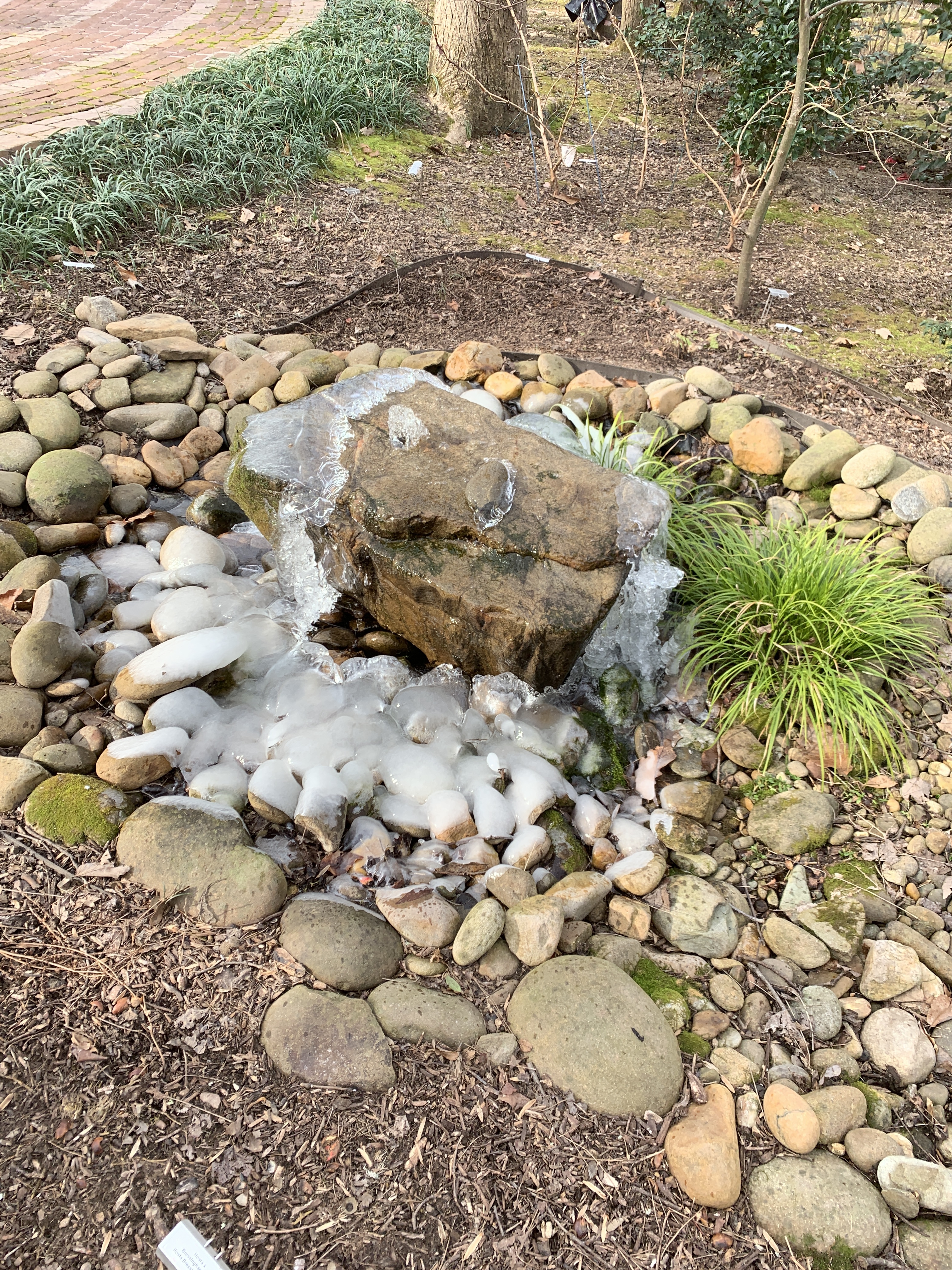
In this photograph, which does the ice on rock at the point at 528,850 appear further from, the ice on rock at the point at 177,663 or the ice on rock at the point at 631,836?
the ice on rock at the point at 177,663

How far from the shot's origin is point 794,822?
7.92ft

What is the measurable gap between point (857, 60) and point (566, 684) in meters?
5.30

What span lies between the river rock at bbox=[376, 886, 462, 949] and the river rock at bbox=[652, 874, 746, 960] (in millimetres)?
572

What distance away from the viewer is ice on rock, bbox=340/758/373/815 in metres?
2.35

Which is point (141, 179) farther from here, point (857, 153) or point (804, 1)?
point (857, 153)

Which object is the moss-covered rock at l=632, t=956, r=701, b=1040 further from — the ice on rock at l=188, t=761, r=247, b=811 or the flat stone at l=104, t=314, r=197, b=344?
the flat stone at l=104, t=314, r=197, b=344

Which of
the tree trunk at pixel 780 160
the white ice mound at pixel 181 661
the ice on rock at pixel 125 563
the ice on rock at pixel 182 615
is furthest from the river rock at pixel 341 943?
the tree trunk at pixel 780 160

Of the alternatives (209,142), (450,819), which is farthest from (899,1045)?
(209,142)

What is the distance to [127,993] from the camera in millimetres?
1818

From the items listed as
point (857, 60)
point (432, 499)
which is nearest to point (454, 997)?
point (432, 499)

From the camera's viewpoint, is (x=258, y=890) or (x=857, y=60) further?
(x=857, y=60)

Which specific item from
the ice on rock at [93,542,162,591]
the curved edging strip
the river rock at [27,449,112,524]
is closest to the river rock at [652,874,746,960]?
the ice on rock at [93,542,162,591]

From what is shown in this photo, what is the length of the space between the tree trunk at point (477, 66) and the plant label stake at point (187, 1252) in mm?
6531

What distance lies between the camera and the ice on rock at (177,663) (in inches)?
96.9
